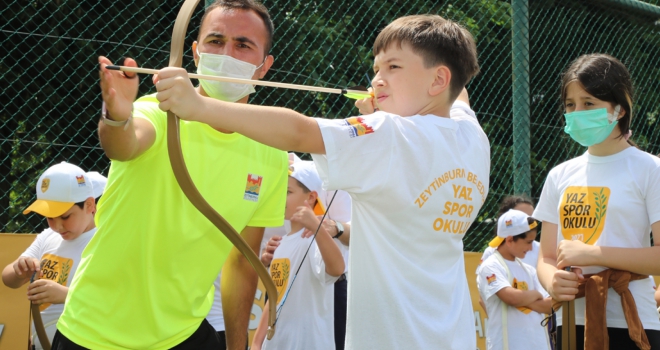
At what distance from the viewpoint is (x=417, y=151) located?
224 cm

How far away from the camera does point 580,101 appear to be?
11.4 ft

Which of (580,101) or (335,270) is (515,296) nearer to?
(335,270)

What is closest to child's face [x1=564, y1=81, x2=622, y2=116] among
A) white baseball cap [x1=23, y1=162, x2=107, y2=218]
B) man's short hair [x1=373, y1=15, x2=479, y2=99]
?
man's short hair [x1=373, y1=15, x2=479, y2=99]

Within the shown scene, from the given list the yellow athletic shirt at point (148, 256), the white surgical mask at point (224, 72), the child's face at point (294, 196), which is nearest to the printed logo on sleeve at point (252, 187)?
the yellow athletic shirt at point (148, 256)

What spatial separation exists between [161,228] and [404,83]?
92 centimetres

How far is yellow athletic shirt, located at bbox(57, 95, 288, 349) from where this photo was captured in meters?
2.56

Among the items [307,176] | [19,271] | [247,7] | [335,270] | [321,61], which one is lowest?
[19,271]

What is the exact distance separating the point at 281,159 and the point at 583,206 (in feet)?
4.26

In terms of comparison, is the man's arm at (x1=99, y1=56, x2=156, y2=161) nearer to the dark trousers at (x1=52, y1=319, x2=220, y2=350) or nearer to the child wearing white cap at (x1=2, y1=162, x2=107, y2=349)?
the dark trousers at (x1=52, y1=319, x2=220, y2=350)

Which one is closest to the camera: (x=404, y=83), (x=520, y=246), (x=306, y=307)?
(x=404, y=83)

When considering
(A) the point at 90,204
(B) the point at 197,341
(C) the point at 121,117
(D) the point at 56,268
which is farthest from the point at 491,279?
(C) the point at 121,117

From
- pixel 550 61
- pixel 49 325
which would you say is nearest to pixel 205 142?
pixel 49 325

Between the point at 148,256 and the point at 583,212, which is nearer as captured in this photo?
the point at 148,256

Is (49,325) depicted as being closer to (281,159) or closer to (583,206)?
(281,159)
